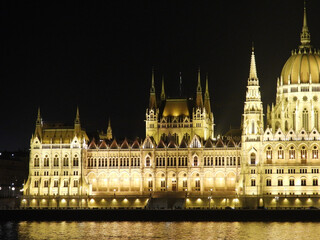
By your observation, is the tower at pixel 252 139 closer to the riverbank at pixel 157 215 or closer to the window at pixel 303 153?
the window at pixel 303 153

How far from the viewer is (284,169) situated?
189 metres

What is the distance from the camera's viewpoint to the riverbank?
6914 inches

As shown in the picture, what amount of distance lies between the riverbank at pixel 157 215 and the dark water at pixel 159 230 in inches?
158

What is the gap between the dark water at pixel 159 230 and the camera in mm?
155875

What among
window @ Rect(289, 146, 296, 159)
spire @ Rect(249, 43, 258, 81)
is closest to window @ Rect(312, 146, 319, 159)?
window @ Rect(289, 146, 296, 159)

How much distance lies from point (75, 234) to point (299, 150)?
5088 cm

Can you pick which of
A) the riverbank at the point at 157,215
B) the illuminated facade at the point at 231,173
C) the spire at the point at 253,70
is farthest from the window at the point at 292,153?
the riverbank at the point at 157,215

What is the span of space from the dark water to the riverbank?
158 inches

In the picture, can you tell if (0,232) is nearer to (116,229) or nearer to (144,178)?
(116,229)

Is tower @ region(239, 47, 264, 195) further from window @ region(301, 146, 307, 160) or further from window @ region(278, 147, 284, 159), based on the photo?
window @ region(301, 146, 307, 160)

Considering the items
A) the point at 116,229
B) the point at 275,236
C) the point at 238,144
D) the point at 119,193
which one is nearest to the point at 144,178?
the point at 119,193

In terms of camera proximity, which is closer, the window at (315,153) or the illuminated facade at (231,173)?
the illuminated facade at (231,173)

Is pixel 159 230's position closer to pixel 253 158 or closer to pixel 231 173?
pixel 253 158

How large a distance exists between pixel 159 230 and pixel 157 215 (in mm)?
16651
